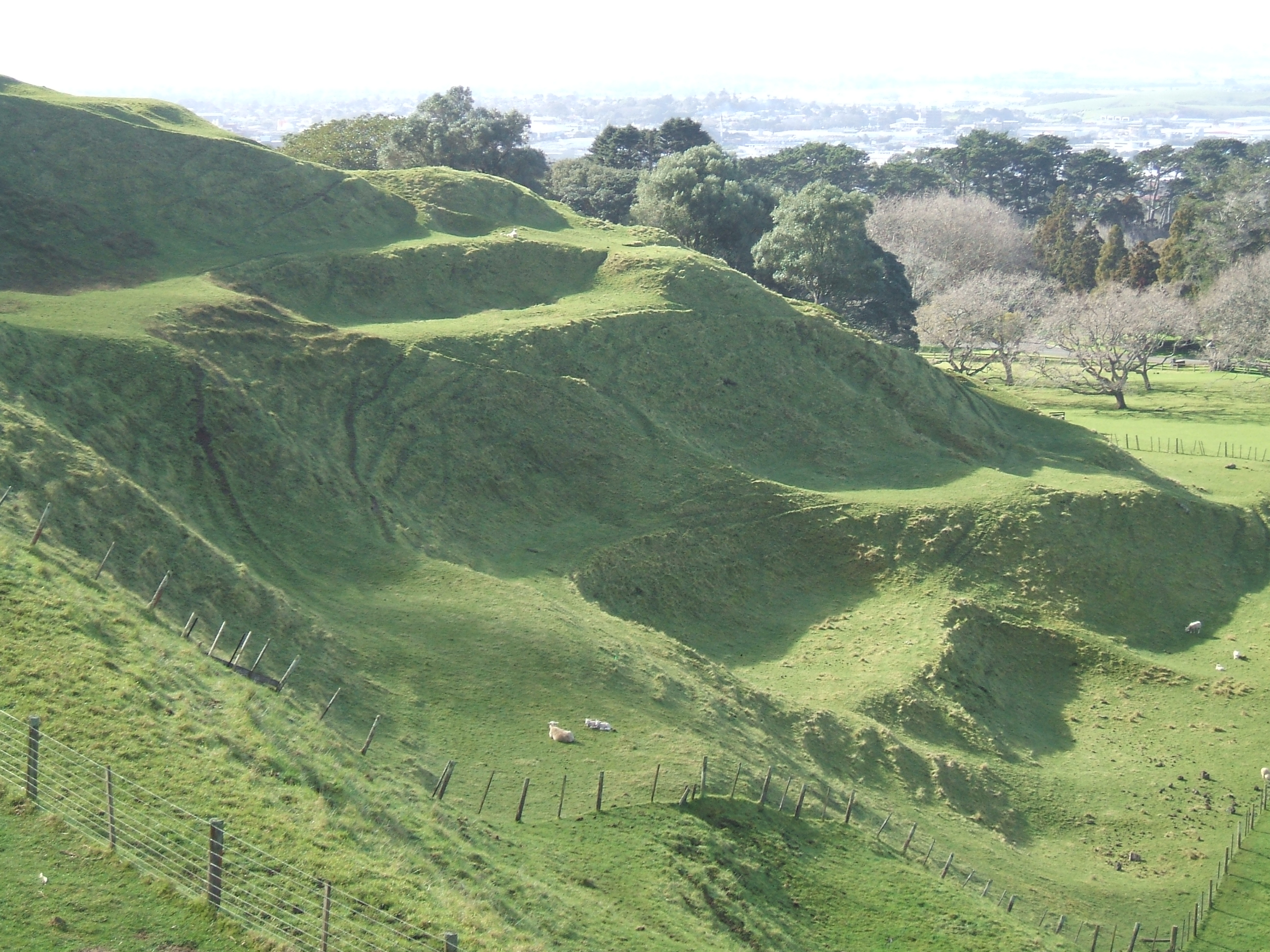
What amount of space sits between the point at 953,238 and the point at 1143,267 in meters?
17.0

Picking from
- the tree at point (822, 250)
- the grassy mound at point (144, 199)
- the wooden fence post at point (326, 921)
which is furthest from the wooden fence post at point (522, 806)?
the tree at point (822, 250)

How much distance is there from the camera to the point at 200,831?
15.5 metres

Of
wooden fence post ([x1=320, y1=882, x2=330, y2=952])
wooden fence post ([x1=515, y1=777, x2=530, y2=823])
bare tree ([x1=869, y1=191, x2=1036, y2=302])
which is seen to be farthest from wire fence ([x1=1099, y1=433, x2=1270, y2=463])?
wooden fence post ([x1=320, y1=882, x2=330, y2=952])

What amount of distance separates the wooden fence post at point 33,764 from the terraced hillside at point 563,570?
1.65m

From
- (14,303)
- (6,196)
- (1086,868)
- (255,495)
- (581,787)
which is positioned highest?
(6,196)

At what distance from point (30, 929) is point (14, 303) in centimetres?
2941

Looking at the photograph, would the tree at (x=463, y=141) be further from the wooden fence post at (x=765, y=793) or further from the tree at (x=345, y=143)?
the wooden fence post at (x=765, y=793)

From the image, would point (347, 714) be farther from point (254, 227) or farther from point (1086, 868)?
point (254, 227)

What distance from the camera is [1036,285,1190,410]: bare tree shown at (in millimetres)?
79312

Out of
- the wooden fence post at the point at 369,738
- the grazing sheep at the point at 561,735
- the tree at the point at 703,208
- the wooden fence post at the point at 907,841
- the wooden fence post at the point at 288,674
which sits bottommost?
the wooden fence post at the point at 907,841

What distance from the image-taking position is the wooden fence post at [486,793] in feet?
71.9

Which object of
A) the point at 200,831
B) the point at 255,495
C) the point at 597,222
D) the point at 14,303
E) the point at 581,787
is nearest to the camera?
the point at 200,831

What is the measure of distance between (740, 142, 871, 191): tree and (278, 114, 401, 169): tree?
5827 centimetres

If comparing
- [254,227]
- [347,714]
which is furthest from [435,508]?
[254,227]
